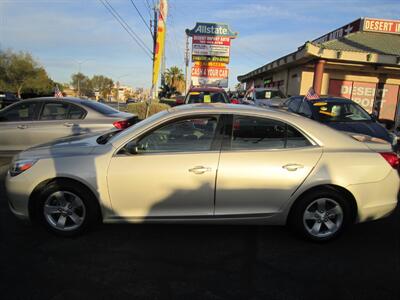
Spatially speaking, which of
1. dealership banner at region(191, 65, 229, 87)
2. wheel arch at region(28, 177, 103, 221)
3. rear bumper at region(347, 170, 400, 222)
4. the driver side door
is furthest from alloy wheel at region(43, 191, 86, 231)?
dealership banner at region(191, 65, 229, 87)

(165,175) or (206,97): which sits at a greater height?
(206,97)

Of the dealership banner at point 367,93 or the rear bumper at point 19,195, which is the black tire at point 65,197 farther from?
the dealership banner at point 367,93

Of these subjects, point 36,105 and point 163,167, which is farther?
point 36,105

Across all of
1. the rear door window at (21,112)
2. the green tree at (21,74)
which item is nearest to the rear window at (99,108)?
the rear door window at (21,112)

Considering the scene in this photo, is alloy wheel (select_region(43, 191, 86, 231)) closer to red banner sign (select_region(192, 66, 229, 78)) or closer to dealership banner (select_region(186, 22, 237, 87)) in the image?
dealership banner (select_region(186, 22, 237, 87))

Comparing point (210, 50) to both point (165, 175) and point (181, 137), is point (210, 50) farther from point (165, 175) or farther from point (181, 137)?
point (165, 175)

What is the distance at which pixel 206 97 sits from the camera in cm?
1137

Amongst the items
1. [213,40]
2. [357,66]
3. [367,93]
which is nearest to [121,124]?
[357,66]

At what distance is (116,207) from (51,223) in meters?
0.81

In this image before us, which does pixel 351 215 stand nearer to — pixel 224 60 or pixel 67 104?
pixel 67 104

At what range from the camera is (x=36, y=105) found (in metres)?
7.05

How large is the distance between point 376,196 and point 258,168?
1.42 m

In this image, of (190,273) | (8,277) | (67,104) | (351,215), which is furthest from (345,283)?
(67,104)

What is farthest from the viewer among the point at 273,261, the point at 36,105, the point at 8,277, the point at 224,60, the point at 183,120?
the point at 224,60
